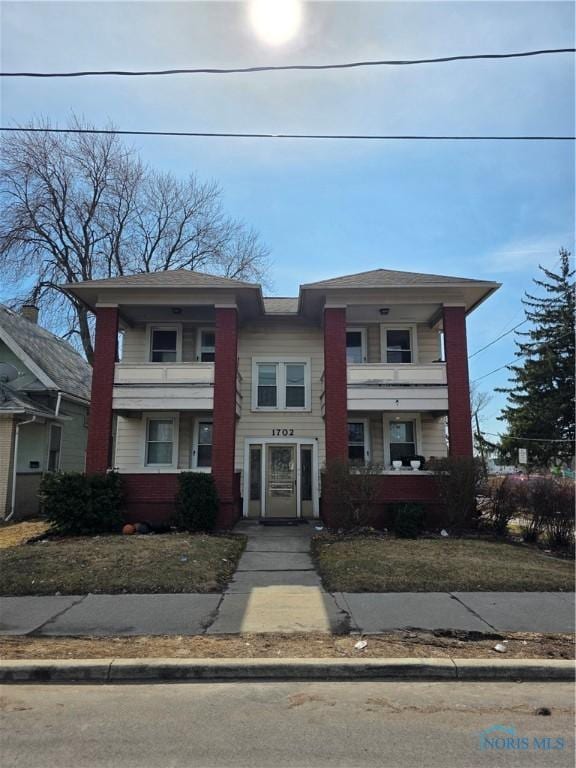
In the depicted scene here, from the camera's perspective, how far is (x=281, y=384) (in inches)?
647

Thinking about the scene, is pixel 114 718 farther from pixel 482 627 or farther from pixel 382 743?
pixel 482 627

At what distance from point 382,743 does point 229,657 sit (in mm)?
1978

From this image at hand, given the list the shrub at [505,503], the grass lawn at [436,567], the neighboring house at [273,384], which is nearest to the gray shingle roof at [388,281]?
the neighboring house at [273,384]

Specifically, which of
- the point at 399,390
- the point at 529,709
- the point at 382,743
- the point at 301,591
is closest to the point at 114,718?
the point at 382,743

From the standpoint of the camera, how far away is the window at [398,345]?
641 inches

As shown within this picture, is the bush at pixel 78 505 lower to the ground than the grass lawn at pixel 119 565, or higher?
higher

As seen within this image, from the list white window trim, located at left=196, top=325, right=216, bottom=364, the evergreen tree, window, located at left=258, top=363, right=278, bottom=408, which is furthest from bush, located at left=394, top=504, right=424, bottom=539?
the evergreen tree

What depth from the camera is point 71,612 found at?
6875mm

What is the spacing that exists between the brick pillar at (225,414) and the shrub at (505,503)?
6.62m

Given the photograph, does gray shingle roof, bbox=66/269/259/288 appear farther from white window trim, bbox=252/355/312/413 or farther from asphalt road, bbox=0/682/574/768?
asphalt road, bbox=0/682/574/768

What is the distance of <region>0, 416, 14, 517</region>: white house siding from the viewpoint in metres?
15.6

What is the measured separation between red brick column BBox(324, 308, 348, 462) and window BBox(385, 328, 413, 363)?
Result: 225cm

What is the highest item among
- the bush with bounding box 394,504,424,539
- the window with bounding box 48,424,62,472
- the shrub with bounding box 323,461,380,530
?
the window with bounding box 48,424,62,472

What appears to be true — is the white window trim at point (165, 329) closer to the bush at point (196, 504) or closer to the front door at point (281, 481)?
the front door at point (281, 481)
